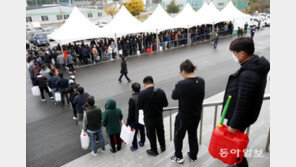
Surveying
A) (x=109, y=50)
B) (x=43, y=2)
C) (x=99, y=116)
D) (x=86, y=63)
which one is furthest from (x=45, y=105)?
(x=43, y=2)

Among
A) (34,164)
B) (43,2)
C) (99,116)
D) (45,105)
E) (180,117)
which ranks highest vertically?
(43,2)

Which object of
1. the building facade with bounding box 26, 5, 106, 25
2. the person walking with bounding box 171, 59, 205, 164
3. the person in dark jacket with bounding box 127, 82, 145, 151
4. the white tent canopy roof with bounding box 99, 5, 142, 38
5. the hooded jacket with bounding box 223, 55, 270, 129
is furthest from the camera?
the building facade with bounding box 26, 5, 106, 25

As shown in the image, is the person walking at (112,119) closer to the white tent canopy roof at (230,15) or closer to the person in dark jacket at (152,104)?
the person in dark jacket at (152,104)

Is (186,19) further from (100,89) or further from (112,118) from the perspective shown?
(112,118)

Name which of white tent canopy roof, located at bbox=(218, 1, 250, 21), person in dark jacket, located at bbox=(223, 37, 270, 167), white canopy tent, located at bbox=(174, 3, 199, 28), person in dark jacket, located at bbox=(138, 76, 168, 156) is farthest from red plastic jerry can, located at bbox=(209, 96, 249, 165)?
white tent canopy roof, located at bbox=(218, 1, 250, 21)

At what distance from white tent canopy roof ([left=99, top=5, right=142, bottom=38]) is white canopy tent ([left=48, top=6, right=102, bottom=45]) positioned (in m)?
0.79

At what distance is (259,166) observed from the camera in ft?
10.2

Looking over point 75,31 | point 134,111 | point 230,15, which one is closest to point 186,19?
point 230,15

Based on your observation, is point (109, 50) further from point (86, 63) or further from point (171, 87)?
point (171, 87)

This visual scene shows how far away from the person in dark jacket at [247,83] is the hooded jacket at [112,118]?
2464mm

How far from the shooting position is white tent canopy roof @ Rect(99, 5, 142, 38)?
14.7 m

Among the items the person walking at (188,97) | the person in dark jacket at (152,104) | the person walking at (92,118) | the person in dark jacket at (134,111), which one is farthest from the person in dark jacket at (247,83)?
the person walking at (92,118)

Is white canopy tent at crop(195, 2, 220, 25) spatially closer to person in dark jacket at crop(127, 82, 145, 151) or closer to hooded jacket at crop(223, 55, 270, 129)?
person in dark jacket at crop(127, 82, 145, 151)

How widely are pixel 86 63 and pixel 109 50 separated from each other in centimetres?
215
